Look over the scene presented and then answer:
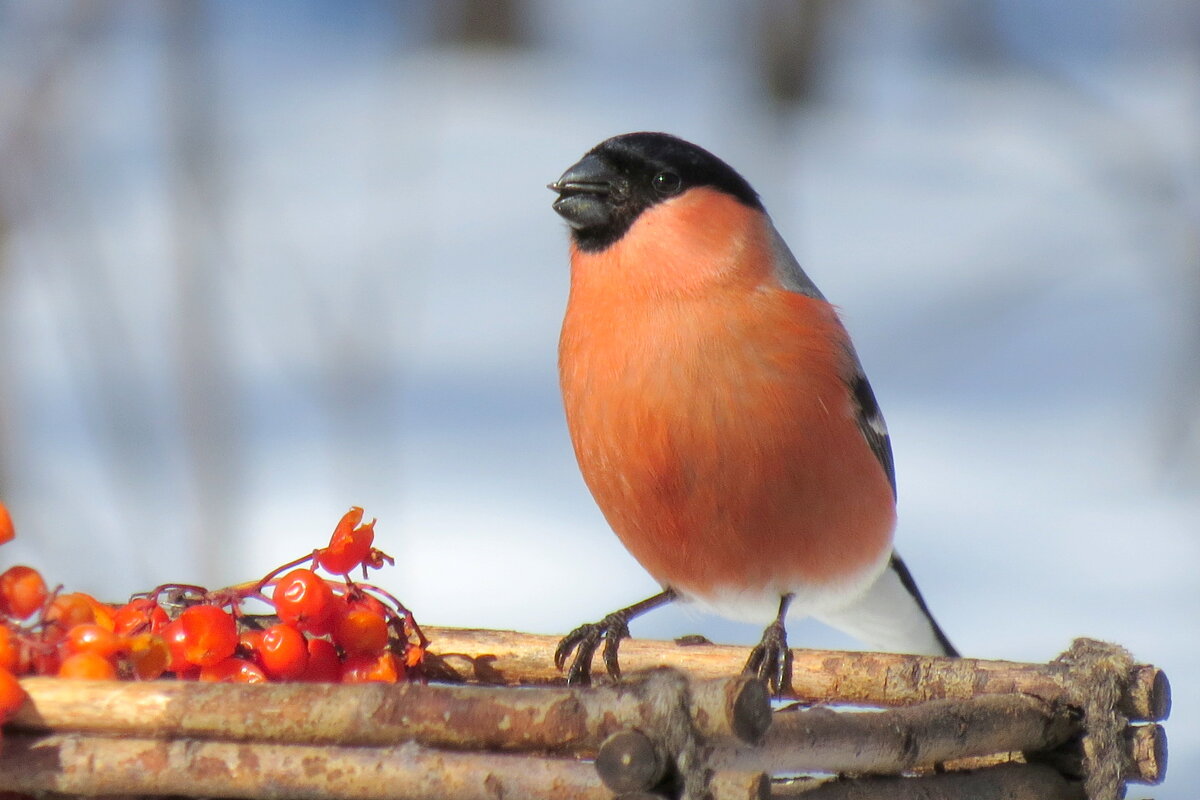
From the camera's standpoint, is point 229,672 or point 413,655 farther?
point 413,655

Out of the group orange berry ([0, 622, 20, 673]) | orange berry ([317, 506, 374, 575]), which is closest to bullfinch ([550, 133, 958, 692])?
orange berry ([317, 506, 374, 575])

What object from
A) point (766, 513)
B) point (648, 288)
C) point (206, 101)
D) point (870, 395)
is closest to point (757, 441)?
point (766, 513)

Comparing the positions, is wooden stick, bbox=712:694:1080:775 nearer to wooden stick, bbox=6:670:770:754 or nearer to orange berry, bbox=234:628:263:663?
wooden stick, bbox=6:670:770:754

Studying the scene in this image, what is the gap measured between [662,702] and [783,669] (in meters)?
0.67

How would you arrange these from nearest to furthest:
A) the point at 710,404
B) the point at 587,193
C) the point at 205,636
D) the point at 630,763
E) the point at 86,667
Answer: the point at 630,763
the point at 86,667
the point at 205,636
the point at 710,404
the point at 587,193

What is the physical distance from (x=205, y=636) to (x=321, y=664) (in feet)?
0.44

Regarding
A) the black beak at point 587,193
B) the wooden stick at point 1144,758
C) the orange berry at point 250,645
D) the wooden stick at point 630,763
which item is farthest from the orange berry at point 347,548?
the wooden stick at point 1144,758

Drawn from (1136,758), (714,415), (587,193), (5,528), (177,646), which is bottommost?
(1136,758)

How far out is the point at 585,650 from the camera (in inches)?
62.6

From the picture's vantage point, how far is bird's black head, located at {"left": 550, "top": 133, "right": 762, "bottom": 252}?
6.21 ft

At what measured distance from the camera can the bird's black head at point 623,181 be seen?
6.21 ft

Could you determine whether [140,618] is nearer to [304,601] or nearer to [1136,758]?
[304,601]

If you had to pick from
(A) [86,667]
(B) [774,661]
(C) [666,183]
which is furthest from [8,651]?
(C) [666,183]

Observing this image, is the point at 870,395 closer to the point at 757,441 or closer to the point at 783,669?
the point at 757,441
